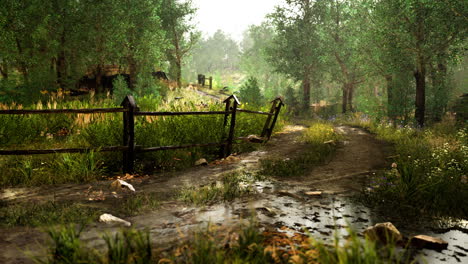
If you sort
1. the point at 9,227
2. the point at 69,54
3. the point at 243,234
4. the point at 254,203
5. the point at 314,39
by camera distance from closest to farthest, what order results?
the point at 243,234 < the point at 9,227 < the point at 254,203 < the point at 69,54 < the point at 314,39

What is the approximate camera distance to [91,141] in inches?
236

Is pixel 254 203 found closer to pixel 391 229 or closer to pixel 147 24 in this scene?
pixel 391 229

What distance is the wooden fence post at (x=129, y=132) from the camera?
17.7ft

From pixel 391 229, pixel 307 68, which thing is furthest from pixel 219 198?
pixel 307 68

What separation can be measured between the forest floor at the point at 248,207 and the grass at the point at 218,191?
14cm

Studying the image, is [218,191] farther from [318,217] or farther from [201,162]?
[201,162]

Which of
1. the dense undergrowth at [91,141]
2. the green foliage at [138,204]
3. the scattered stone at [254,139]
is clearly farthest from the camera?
the scattered stone at [254,139]

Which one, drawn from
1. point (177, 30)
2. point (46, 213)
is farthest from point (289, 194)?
point (177, 30)

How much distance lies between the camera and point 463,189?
4543mm

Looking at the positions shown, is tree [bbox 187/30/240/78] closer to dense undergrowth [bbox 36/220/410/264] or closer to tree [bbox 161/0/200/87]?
tree [bbox 161/0/200/87]

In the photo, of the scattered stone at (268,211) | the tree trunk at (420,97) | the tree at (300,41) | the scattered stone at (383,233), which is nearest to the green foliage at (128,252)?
the scattered stone at (268,211)

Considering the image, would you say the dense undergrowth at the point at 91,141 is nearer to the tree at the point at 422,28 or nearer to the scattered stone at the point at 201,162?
the scattered stone at the point at 201,162

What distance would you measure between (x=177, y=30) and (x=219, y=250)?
27434mm

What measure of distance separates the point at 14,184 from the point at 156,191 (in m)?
2.33
